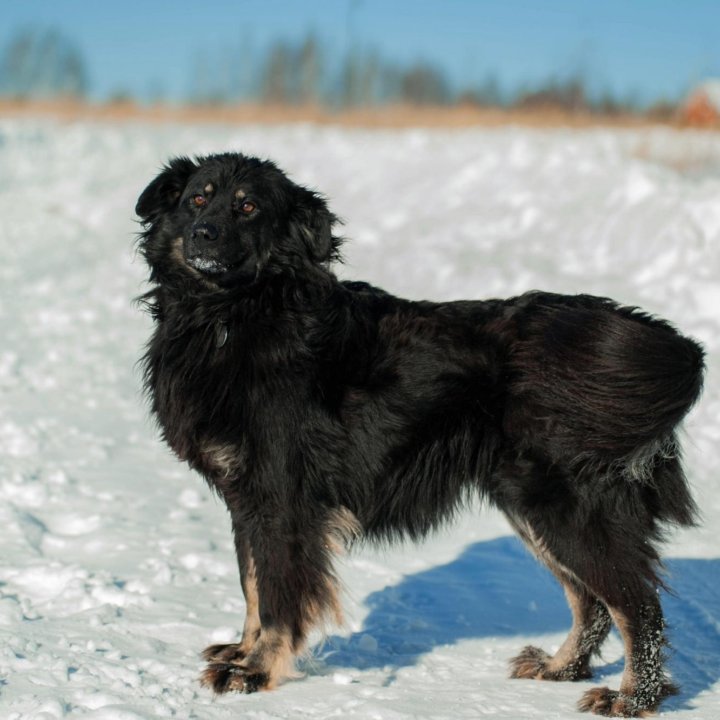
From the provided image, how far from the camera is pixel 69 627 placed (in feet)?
14.5

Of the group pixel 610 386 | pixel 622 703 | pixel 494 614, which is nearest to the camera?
pixel 622 703

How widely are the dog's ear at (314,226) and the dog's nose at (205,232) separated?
0.40 meters

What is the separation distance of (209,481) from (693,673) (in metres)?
2.45

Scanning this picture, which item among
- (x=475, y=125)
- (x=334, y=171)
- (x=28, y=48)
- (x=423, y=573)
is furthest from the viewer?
(x=28, y=48)

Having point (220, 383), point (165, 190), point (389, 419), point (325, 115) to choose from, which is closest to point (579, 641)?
point (389, 419)

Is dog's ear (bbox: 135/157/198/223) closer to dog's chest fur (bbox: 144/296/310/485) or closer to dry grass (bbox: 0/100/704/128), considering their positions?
dog's chest fur (bbox: 144/296/310/485)

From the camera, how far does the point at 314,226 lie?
4.55 m

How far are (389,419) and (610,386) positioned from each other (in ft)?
3.20

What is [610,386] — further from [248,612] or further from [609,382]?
[248,612]

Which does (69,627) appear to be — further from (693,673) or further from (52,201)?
(52,201)

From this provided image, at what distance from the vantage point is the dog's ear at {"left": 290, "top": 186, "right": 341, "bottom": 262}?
4527mm

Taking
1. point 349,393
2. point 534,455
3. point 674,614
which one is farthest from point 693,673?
point 349,393

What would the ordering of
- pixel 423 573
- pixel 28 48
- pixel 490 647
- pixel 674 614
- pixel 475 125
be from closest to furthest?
1. pixel 490 647
2. pixel 674 614
3. pixel 423 573
4. pixel 475 125
5. pixel 28 48

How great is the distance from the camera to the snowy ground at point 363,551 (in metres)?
4.13
